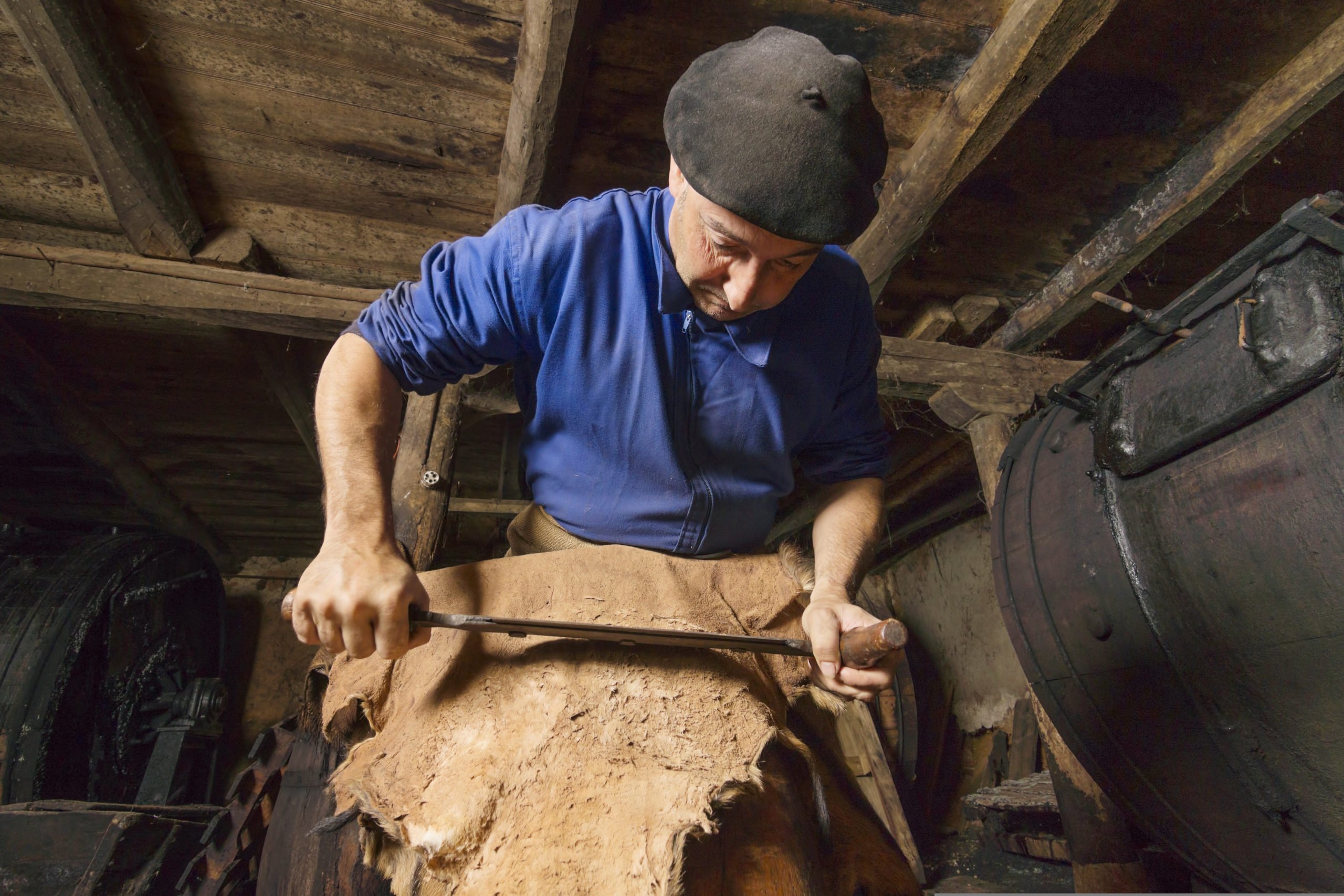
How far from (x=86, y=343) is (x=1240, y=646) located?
4.89m

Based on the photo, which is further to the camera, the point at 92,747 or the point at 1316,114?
the point at 92,747

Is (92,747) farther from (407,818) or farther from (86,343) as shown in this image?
(407,818)

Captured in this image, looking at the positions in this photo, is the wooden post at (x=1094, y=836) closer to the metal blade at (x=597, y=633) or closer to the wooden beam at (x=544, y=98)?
the metal blade at (x=597, y=633)

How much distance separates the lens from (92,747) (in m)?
3.34

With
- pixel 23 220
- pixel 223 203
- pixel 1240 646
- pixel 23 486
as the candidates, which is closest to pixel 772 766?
pixel 1240 646

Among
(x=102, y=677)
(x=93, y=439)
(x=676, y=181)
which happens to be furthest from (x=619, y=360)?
(x=93, y=439)

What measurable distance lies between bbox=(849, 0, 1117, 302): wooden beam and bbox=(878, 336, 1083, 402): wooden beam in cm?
56

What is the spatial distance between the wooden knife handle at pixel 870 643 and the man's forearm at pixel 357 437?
27.9 inches

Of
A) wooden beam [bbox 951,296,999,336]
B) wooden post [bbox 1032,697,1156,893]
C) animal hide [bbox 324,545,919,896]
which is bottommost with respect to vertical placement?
wooden post [bbox 1032,697,1156,893]

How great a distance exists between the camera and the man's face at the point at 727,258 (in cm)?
113

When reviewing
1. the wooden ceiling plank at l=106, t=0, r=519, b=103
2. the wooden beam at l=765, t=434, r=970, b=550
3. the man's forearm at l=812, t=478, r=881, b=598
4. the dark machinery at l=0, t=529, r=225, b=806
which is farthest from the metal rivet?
the dark machinery at l=0, t=529, r=225, b=806

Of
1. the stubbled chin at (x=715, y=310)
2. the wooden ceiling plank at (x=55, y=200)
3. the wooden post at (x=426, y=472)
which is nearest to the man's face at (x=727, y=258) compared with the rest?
the stubbled chin at (x=715, y=310)

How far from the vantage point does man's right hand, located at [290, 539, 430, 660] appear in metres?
0.91

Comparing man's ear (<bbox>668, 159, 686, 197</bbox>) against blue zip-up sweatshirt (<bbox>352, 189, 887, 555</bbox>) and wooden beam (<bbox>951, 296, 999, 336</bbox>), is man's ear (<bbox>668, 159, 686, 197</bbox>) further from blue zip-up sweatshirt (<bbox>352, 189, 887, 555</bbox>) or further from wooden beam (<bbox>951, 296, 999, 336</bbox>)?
wooden beam (<bbox>951, 296, 999, 336</bbox>)
